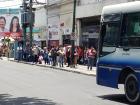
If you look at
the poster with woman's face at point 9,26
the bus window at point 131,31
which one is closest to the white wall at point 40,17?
the poster with woman's face at point 9,26

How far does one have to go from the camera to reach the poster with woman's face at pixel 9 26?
78.7 metres

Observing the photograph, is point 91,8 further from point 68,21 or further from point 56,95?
point 56,95

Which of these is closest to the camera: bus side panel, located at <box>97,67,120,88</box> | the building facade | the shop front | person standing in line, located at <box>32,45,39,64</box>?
bus side panel, located at <box>97,67,120,88</box>

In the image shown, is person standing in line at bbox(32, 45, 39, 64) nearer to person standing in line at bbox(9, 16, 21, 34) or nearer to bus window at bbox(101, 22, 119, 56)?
bus window at bbox(101, 22, 119, 56)

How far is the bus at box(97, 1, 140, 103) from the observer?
1548 cm

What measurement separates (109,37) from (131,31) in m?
1.54

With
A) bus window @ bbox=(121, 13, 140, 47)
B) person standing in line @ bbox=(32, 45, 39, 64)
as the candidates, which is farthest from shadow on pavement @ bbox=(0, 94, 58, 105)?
person standing in line @ bbox=(32, 45, 39, 64)

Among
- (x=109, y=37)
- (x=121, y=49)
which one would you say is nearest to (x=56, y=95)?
(x=109, y=37)

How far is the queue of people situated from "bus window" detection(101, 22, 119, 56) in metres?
16.7

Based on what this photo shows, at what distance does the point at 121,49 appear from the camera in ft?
53.2

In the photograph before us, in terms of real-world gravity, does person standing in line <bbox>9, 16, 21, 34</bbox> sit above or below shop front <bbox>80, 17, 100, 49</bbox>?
above

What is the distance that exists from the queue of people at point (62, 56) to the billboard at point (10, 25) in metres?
30.3

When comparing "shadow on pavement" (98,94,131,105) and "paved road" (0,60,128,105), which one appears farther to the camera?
"shadow on pavement" (98,94,131,105)

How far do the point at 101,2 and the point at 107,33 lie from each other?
22727mm
